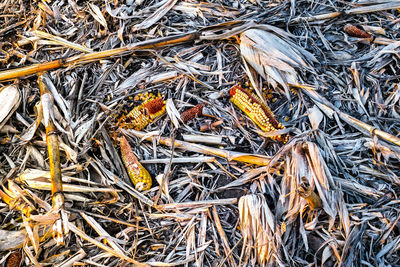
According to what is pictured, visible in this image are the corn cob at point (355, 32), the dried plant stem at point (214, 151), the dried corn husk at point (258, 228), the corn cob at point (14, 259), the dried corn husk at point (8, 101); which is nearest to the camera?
the dried corn husk at point (258, 228)

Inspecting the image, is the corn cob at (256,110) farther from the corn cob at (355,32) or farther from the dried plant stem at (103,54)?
the corn cob at (355,32)

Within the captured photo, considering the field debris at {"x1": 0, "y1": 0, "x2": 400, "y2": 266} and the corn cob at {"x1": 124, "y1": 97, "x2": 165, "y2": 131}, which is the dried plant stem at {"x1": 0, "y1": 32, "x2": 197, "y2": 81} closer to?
the field debris at {"x1": 0, "y1": 0, "x2": 400, "y2": 266}

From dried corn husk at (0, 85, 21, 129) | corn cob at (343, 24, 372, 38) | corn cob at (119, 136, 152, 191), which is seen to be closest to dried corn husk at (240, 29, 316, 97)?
corn cob at (343, 24, 372, 38)

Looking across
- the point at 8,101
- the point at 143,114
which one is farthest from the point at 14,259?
the point at 143,114

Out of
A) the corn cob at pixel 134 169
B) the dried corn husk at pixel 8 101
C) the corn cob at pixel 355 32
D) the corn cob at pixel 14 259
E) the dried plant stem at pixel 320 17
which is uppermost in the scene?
the dried plant stem at pixel 320 17

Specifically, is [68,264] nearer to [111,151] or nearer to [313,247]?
[111,151]

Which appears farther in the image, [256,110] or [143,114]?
[143,114]

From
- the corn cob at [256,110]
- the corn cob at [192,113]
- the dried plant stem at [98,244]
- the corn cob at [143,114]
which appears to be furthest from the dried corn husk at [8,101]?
the corn cob at [256,110]

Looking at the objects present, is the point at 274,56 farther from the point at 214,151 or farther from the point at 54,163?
the point at 54,163
